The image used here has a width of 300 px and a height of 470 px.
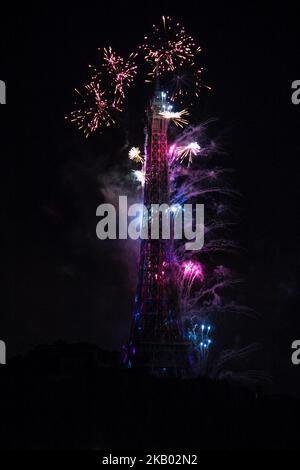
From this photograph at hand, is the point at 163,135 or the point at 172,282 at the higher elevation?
the point at 163,135

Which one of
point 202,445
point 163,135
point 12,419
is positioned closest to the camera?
point 12,419

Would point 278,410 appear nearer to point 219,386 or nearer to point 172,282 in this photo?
point 219,386

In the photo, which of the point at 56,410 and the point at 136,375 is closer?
the point at 56,410
